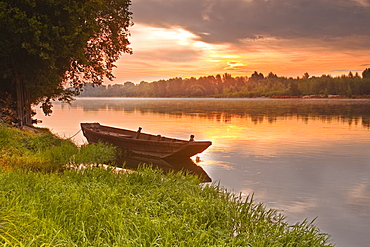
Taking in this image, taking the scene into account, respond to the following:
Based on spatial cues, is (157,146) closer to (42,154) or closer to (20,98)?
(42,154)

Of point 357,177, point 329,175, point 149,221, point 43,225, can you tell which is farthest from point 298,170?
point 43,225

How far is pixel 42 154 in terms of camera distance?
14.1 meters

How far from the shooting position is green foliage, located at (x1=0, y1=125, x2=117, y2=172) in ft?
39.9

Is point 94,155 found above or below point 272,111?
above

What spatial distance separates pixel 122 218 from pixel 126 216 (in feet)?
1.43

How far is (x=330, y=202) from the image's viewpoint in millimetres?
12195

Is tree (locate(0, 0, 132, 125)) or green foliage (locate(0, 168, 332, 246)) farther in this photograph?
tree (locate(0, 0, 132, 125))

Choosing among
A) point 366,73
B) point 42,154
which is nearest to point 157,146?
point 42,154

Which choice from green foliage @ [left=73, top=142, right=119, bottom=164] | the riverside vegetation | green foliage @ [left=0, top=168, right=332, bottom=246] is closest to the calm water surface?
the riverside vegetation

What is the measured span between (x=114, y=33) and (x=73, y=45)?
6443 mm

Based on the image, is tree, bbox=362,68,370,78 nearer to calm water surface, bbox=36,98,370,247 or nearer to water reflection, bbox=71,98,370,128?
water reflection, bbox=71,98,370,128

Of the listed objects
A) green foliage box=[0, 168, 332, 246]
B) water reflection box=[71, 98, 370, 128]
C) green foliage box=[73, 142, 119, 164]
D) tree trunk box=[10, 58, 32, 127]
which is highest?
tree trunk box=[10, 58, 32, 127]

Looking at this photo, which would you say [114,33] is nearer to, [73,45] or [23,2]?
[73,45]

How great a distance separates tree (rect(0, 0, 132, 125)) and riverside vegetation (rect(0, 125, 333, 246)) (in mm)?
8412
